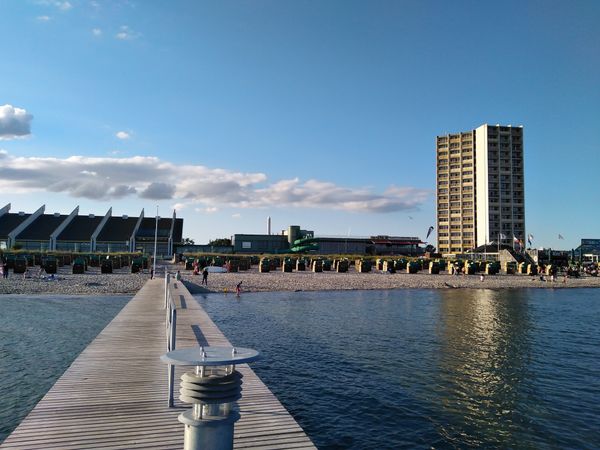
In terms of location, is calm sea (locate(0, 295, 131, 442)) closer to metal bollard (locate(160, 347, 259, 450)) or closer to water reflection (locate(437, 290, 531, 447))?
metal bollard (locate(160, 347, 259, 450))

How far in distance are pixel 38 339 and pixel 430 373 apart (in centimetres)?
1525

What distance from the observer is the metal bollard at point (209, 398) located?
17.9 ft

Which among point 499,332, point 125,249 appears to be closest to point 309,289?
point 499,332

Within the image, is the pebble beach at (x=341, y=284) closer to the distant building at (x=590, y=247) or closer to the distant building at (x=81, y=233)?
the distant building at (x=81, y=233)

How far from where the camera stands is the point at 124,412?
7.87 meters

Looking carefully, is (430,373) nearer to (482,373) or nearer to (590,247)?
(482,373)

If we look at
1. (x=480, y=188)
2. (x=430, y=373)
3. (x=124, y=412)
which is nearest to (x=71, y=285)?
(x=430, y=373)

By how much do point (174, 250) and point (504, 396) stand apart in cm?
10075

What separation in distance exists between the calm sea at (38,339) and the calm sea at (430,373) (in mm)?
6060

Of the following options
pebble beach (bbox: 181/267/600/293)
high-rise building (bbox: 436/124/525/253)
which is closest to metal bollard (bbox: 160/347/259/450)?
pebble beach (bbox: 181/267/600/293)

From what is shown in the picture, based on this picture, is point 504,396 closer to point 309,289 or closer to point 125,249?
point 309,289

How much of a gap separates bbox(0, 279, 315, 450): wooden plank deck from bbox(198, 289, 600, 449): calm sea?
6.35 ft

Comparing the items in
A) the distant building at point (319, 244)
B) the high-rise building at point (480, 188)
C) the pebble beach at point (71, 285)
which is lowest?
the pebble beach at point (71, 285)

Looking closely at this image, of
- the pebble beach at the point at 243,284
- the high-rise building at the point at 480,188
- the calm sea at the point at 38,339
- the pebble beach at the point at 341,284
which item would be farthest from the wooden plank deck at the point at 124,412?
the high-rise building at the point at 480,188
